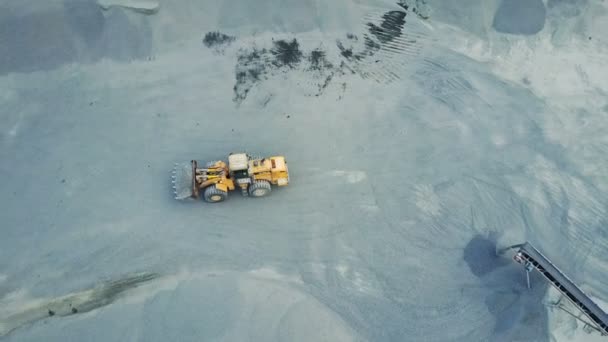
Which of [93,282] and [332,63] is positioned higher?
[332,63]

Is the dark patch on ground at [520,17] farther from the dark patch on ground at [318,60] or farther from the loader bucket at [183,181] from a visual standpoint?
the loader bucket at [183,181]

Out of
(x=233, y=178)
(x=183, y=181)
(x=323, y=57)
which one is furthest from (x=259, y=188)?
(x=323, y=57)

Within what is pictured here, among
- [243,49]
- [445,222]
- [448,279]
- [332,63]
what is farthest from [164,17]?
[448,279]

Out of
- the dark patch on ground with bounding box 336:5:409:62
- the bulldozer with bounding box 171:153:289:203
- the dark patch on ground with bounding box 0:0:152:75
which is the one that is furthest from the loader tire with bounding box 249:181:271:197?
the dark patch on ground with bounding box 0:0:152:75

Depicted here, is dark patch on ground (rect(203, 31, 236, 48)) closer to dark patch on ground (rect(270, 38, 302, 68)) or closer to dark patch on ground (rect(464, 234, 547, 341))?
dark patch on ground (rect(270, 38, 302, 68))

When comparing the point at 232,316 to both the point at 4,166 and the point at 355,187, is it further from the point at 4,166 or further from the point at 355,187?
the point at 4,166

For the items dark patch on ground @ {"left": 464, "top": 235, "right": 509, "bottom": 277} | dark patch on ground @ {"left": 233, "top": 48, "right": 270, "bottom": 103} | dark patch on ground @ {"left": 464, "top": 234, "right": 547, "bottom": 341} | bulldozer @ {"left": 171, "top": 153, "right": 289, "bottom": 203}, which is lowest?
dark patch on ground @ {"left": 464, "top": 234, "right": 547, "bottom": 341}

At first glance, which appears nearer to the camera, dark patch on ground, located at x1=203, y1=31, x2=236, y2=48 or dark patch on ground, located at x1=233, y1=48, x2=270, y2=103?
dark patch on ground, located at x1=233, y1=48, x2=270, y2=103
